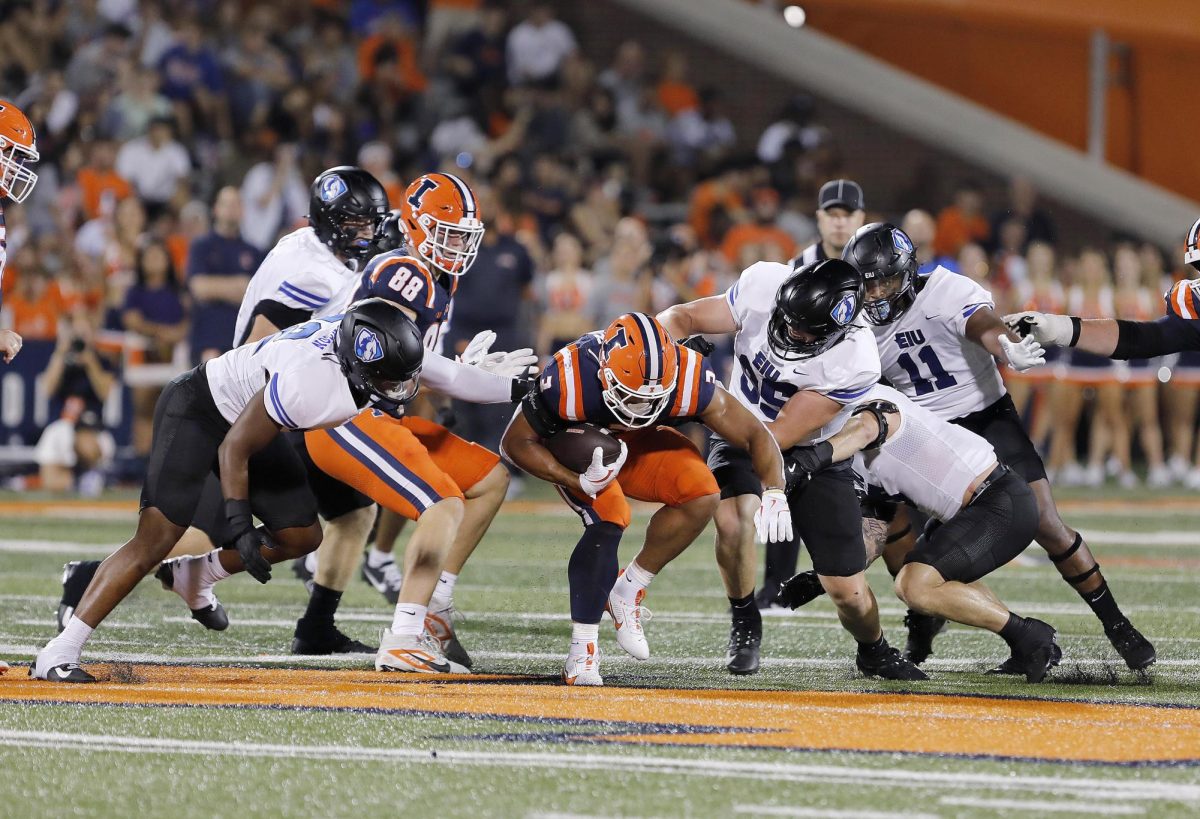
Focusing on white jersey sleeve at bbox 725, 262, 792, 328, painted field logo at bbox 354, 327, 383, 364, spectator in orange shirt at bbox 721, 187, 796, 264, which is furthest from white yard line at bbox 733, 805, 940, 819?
spectator in orange shirt at bbox 721, 187, 796, 264

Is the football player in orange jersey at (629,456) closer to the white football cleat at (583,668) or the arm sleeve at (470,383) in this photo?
the white football cleat at (583,668)

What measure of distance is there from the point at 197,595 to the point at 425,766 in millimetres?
2640

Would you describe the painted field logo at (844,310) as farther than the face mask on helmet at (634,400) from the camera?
Yes

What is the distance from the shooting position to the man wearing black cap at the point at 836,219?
791cm

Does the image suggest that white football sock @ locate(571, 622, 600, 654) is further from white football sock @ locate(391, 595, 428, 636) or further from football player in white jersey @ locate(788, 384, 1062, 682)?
football player in white jersey @ locate(788, 384, 1062, 682)

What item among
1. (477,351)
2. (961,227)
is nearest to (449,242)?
(477,351)

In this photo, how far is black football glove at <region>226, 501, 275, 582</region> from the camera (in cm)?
551

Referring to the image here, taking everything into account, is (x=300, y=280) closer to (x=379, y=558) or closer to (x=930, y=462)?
(x=379, y=558)

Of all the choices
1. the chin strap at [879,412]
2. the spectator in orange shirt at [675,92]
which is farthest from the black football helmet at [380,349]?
the spectator in orange shirt at [675,92]

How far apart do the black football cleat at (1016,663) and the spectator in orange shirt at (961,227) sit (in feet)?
33.1

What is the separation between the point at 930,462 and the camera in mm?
5977

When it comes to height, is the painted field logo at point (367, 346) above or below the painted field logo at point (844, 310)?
below

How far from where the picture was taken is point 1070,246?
1847cm

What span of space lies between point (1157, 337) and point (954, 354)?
778 millimetres
